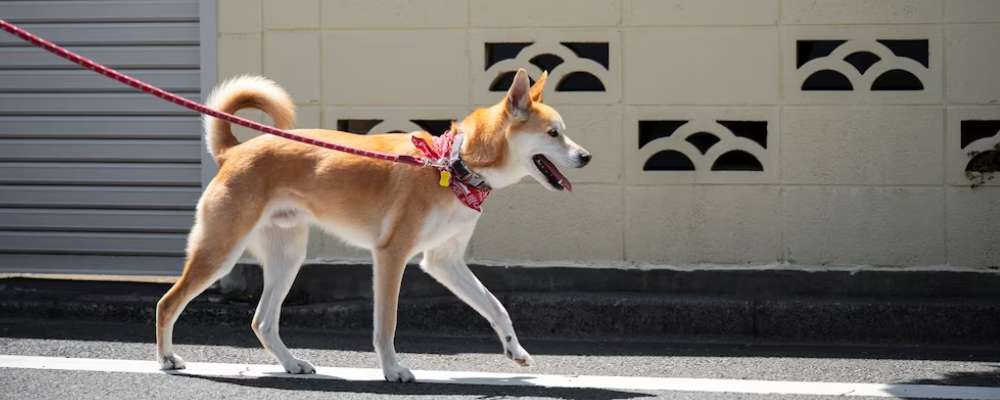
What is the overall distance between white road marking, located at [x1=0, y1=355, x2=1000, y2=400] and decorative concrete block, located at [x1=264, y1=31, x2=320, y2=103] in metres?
2.45

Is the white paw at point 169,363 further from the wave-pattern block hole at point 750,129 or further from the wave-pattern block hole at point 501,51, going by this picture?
the wave-pattern block hole at point 750,129

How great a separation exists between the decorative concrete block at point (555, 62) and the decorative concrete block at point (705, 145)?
11.4 inches

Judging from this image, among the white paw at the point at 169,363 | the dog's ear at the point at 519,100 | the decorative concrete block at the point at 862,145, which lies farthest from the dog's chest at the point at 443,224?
→ the decorative concrete block at the point at 862,145

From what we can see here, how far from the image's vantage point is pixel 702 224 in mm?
9188

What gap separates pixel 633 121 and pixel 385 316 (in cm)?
271

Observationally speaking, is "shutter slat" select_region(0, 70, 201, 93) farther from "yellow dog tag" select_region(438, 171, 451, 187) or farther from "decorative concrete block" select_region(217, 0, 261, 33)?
"yellow dog tag" select_region(438, 171, 451, 187)

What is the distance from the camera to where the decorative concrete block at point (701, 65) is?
9055mm

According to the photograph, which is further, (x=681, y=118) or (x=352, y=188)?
(x=681, y=118)

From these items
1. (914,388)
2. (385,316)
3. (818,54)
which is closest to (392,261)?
(385,316)

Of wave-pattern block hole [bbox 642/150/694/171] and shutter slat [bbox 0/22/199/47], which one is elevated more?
shutter slat [bbox 0/22/199/47]

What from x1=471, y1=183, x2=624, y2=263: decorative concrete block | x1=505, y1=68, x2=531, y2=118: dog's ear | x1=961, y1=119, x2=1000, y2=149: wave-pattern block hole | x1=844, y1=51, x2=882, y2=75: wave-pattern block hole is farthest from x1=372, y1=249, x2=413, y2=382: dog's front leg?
x1=961, y1=119, x2=1000, y2=149: wave-pattern block hole

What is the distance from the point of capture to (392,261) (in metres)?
7.14

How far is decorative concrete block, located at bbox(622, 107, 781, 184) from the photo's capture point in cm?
910

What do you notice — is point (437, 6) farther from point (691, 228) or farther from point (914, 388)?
point (914, 388)
